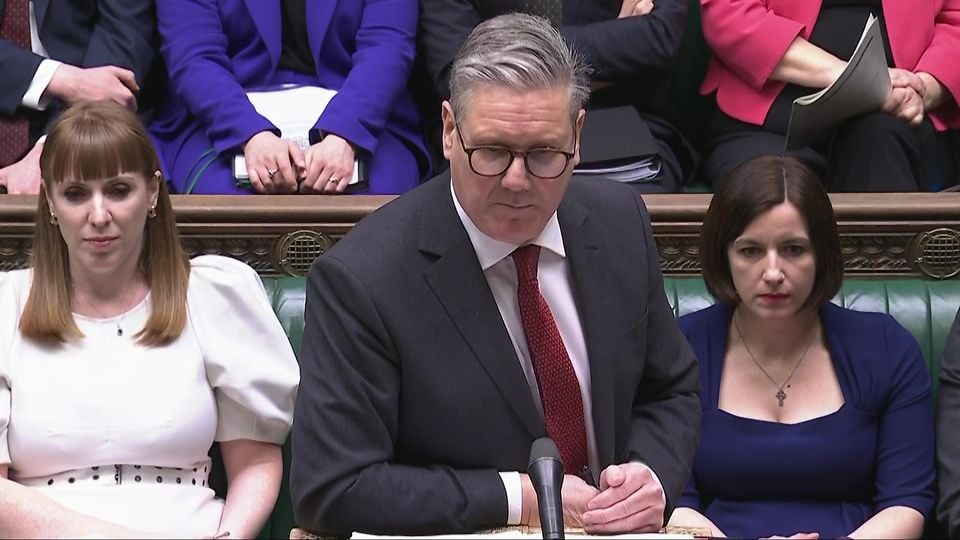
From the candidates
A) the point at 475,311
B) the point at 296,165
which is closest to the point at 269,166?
the point at 296,165

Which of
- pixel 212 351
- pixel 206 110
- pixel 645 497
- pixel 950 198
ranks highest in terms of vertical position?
pixel 206 110

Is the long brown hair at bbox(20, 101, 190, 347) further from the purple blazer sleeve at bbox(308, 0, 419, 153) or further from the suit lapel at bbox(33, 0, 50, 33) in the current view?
the suit lapel at bbox(33, 0, 50, 33)

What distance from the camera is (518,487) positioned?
219 centimetres

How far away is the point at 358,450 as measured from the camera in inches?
85.0

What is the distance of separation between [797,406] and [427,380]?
2.92ft

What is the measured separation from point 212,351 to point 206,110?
0.85 m

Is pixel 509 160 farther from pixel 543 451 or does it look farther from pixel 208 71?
pixel 208 71

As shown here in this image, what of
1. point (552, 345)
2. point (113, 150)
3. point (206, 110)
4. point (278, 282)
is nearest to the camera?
point (552, 345)

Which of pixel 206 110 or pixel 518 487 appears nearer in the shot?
pixel 518 487

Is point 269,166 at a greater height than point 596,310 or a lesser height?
greater

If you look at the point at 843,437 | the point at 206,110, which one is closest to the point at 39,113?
the point at 206,110

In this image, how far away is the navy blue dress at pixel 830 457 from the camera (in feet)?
9.04

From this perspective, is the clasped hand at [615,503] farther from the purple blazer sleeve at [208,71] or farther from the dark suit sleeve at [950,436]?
the purple blazer sleeve at [208,71]

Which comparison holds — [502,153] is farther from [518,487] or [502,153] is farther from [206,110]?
[206,110]
